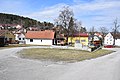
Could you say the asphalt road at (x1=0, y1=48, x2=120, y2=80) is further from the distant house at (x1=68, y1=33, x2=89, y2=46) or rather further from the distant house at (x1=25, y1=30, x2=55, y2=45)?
the distant house at (x1=68, y1=33, x2=89, y2=46)

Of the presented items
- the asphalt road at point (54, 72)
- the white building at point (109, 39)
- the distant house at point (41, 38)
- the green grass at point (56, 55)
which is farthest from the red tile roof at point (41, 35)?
the asphalt road at point (54, 72)

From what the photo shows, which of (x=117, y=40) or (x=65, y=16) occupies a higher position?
(x=65, y=16)

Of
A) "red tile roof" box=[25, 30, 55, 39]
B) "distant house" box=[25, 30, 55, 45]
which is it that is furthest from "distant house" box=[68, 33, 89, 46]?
"distant house" box=[25, 30, 55, 45]

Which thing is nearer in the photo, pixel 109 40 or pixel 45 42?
pixel 45 42

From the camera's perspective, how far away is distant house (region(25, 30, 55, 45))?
85.8 m

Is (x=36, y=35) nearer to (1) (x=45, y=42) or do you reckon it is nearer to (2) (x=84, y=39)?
(1) (x=45, y=42)

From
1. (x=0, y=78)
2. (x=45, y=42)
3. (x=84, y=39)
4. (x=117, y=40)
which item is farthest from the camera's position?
(x=117, y=40)

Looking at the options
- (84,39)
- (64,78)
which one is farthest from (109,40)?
(64,78)

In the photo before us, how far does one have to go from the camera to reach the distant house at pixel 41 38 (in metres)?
85.8

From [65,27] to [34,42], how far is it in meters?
12.2

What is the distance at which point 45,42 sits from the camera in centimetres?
8644

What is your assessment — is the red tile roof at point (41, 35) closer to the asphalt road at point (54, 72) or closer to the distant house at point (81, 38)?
the distant house at point (81, 38)

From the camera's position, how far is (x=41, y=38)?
86.8 meters

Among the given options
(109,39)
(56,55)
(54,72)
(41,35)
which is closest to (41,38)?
(41,35)
